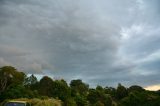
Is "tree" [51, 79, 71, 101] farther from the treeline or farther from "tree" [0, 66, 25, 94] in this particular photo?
"tree" [0, 66, 25, 94]

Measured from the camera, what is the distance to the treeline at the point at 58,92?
307ft

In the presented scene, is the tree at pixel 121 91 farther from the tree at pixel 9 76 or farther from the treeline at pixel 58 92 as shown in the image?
the tree at pixel 9 76

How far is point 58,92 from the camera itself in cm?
11300

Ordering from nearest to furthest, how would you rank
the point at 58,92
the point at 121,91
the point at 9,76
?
the point at 58,92 → the point at 9,76 → the point at 121,91

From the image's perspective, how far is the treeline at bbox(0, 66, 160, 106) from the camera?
307 ft

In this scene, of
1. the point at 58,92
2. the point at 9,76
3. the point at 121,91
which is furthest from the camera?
the point at 121,91

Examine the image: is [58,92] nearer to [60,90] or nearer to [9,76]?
[60,90]

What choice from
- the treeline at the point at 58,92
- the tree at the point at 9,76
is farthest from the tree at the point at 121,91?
the tree at the point at 9,76

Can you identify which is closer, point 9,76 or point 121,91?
point 9,76

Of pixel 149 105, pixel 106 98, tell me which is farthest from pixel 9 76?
pixel 149 105

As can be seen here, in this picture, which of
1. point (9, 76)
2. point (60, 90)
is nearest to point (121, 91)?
point (60, 90)

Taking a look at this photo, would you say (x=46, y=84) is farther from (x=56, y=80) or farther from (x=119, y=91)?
(x=119, y=91)

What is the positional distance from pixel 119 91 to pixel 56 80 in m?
36.5

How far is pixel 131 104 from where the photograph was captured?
92312 mm
